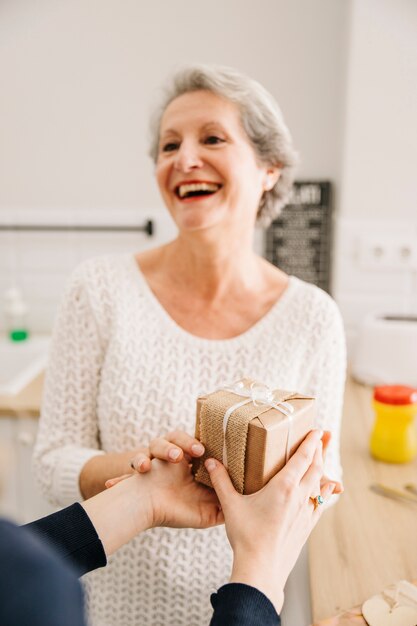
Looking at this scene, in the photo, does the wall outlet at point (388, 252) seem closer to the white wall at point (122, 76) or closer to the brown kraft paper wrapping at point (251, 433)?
the white wall at point (122, 76)

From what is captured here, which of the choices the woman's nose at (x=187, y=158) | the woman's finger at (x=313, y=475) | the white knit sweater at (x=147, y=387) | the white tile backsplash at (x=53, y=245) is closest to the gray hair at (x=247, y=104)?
the woman's nose at (x=187, y=158)

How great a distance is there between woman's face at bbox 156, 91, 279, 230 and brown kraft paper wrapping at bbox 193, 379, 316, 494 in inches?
16.0

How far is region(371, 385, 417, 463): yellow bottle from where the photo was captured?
112 centimetres

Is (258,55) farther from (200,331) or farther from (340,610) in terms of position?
(340,610)

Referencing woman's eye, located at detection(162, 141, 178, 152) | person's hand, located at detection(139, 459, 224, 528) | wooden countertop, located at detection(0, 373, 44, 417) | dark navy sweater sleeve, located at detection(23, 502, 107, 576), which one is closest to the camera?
dark navy sweater sleeve, located at detection(23, 502, 107, 576)

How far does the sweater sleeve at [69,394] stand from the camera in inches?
38.8

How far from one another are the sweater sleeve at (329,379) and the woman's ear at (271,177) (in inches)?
11.5

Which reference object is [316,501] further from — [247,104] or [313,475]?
[247,104]

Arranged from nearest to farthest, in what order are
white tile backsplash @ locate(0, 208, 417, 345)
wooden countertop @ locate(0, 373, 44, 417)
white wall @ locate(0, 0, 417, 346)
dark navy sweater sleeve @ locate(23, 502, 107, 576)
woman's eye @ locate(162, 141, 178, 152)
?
dark navy sweater sleeve @ locate(23, 502, 107, 576)
woman's eye @ locate(162, 141, 178, 152)
wooden countertop @ locate(0, 373, 44, 417)
white wall @ locate(0, 0, 417, 346)
white tile backsplash @ locate(0, 208, 417, 345)

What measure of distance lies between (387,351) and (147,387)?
2.67 feet

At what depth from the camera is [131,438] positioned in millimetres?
980

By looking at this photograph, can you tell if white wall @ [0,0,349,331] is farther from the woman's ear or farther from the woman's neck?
the woman's neck

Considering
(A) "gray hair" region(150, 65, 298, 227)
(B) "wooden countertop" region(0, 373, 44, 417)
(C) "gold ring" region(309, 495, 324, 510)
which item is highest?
(A) "gray hair" region(150, 65, 298, 227)

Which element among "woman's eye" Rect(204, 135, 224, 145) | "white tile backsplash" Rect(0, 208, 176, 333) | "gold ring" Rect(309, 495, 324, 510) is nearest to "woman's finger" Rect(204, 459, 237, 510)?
"gold ring" Rect(309, 495, 324, 510)
